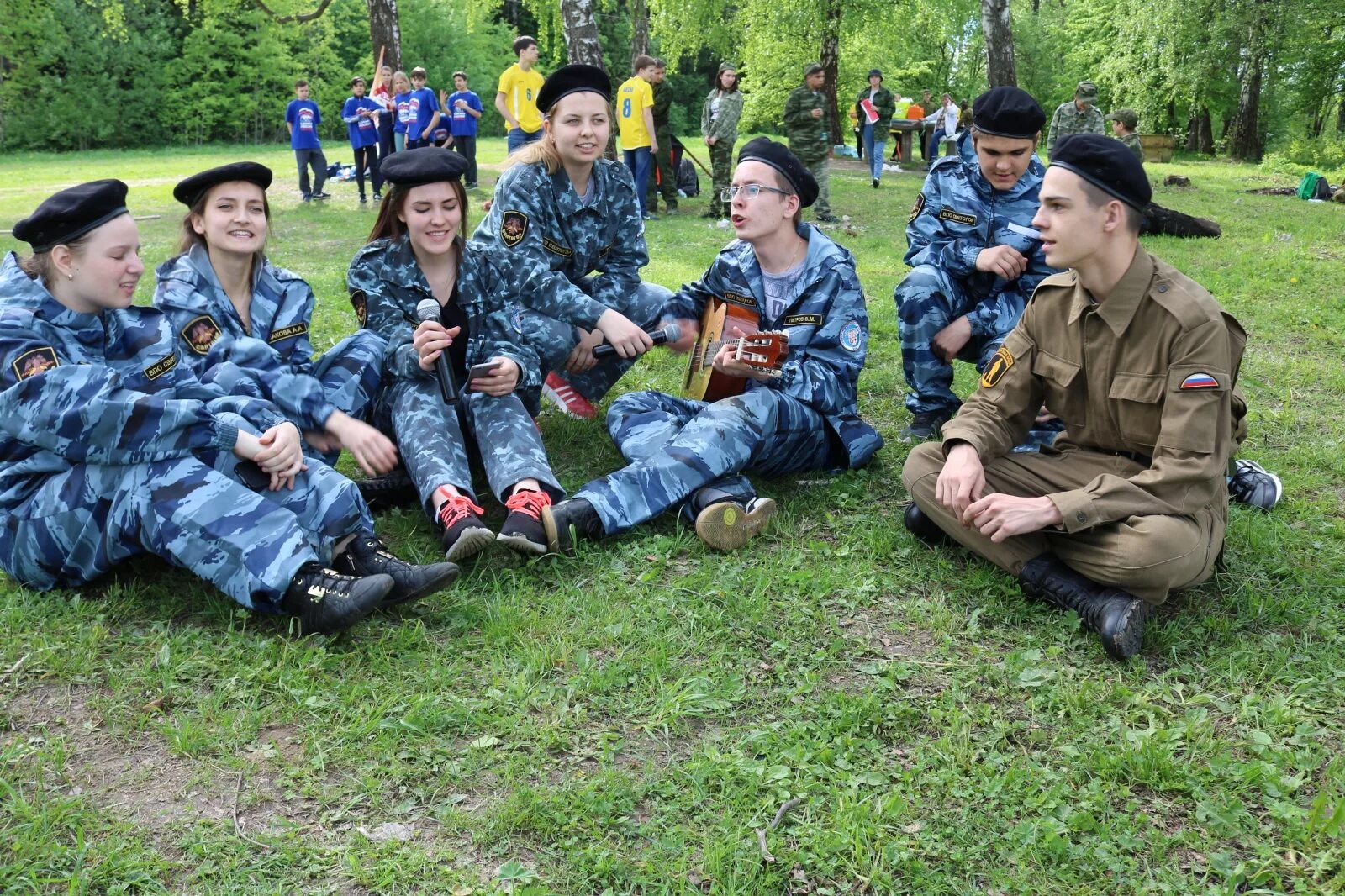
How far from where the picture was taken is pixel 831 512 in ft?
14.8

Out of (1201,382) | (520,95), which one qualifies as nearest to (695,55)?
(520,95)

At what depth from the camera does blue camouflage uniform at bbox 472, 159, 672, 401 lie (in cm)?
516

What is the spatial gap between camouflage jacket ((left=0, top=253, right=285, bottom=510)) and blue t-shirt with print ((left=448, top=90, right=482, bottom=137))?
1393 centimetres

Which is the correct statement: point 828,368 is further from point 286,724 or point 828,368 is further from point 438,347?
point 286,724

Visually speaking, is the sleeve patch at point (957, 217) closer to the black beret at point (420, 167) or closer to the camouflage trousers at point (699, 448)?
the camouflage trousers at point (699, 448)

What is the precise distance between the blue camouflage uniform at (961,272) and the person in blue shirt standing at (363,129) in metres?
11.9

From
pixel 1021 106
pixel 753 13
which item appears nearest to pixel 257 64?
pixel 753 13

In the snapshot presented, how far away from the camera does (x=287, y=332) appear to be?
4273 mm

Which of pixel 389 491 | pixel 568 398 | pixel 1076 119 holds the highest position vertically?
pixel 1076 119

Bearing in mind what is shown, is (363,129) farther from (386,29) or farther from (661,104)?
(661,104)

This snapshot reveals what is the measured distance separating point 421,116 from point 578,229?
487 inches

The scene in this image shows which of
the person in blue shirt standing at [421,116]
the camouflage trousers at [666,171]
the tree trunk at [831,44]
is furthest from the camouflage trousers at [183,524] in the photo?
the tree trunk at [831,44]

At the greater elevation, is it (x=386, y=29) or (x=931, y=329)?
(x=386, y=29)

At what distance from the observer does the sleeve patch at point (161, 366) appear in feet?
12.2
